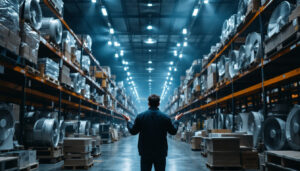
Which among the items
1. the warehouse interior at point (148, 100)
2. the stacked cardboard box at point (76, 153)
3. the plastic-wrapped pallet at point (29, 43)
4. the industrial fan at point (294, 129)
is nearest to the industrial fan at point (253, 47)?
the warehouse interior at point (148, 100)

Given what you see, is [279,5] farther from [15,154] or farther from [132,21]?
[132,21]

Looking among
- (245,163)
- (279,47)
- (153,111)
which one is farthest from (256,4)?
(153,111)

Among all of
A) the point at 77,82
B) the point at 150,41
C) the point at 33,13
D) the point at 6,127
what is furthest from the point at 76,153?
the point at 150,41

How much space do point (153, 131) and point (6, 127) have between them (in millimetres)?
3835

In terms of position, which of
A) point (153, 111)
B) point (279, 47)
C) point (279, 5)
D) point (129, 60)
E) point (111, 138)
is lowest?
point (111, 138)

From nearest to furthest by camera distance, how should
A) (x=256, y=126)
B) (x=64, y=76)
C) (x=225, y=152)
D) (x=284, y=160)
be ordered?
(x=284, y=160) < (x=225, y=152) < (x=256, y=126) < (x=64, y=76)

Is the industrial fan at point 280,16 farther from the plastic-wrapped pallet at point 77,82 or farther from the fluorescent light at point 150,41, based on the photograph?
the fluorescent light at point 150,41

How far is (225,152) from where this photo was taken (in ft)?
19.9

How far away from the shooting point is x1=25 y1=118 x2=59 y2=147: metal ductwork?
22.6 ft

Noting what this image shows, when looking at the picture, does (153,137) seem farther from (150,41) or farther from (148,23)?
(150,41)

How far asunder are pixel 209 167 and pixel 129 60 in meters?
19.0

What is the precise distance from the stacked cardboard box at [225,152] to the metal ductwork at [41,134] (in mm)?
4126

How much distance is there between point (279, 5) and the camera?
5.31 m

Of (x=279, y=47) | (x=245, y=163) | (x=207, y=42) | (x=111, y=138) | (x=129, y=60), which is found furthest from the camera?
(x=129, y=60)
